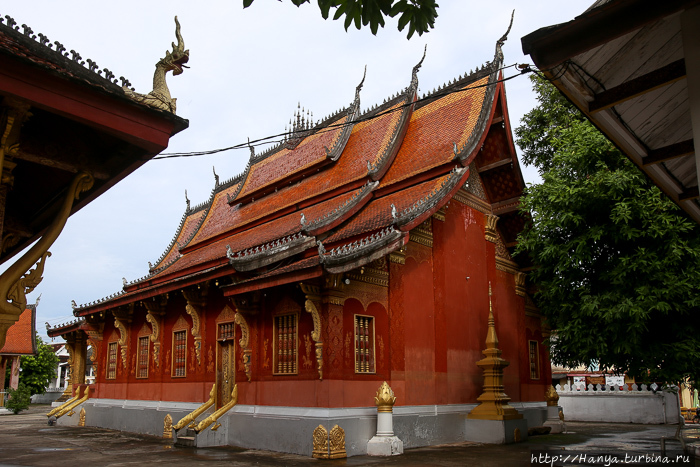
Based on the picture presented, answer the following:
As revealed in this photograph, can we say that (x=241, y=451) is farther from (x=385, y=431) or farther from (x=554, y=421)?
(x=554, y=421)

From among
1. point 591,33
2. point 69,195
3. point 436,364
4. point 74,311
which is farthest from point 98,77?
point 74,311

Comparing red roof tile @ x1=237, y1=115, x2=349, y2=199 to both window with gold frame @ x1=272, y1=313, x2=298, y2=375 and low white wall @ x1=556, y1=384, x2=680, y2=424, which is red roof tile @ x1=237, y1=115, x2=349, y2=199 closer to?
window with gold frame @ x1=272, y1=313, x2=298, y2=375

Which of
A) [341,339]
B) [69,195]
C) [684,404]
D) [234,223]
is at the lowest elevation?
[684,404]

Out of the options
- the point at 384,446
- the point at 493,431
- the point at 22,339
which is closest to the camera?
the point at 384,446

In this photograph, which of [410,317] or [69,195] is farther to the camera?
[410,317]

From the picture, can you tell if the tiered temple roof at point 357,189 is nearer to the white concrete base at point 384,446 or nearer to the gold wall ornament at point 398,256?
the gold wall ornament at point 398,256

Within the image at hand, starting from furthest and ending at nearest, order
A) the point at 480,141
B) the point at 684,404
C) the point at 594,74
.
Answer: the point at 684,404 < the point at 480,141 < the point at 594,74

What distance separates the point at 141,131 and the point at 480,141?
33.8 ft

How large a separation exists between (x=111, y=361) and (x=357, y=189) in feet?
33.7

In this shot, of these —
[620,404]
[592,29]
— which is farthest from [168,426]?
[620,404]

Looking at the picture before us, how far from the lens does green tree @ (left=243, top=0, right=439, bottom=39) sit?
3.29m

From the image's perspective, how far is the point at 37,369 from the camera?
37.3 meters

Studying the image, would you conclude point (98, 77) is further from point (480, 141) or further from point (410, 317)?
point (480, 141)

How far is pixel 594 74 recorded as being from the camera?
369 centimetres
